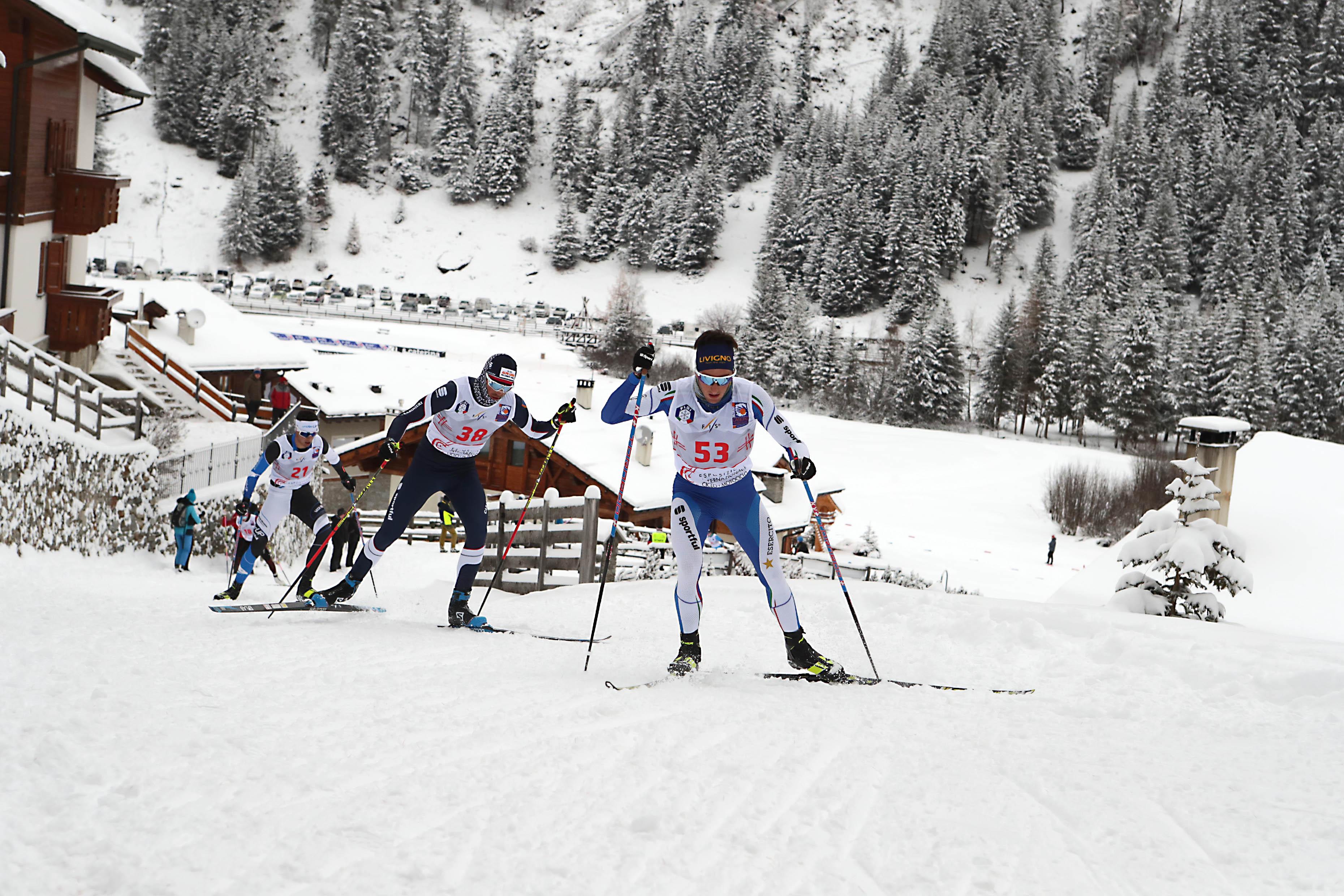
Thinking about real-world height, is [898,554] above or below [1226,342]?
below

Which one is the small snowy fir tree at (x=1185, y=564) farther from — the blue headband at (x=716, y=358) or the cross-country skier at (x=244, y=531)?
the cross-country skier at (x=244, y=531)

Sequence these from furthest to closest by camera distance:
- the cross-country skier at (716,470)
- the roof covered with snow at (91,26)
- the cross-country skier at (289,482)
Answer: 1. the roof covered with snow at (91,26)
2. the cross-country skier at (289,482)
3. the cross-country skier at (716,470)

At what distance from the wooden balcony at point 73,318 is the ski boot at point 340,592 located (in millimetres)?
16376

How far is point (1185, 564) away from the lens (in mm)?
8914

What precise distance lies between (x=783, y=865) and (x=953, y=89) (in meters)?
98.7

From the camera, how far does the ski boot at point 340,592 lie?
27.1ft

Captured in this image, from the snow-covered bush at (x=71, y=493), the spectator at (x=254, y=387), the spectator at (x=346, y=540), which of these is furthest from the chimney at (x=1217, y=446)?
the spectator at (x=254, y=387)

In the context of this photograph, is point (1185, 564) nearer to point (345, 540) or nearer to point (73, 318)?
point (345, 540)

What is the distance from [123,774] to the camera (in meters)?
3.54

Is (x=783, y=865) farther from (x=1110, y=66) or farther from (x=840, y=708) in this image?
(x=1110, y=66)

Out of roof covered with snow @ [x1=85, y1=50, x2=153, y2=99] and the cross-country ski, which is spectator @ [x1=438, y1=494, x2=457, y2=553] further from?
roof covered with snow @ [x1=85, y1=50, x2=153, y2=99]

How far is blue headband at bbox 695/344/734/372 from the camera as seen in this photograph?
651cm

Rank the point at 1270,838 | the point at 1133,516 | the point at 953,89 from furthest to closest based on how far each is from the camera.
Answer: the point at 953,89, the point at 1133,516, the point at 1270,838

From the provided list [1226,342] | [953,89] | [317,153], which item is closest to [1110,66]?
[953,89]
